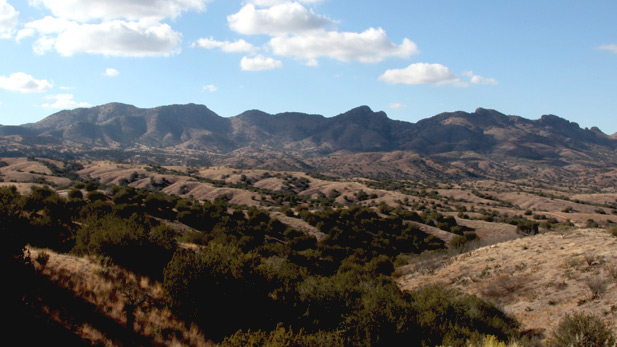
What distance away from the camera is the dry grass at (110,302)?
1137cm

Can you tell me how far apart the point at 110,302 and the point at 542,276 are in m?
20.6

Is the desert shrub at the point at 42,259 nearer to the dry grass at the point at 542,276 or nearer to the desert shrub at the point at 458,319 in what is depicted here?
the desert shrub at the point at 458,319

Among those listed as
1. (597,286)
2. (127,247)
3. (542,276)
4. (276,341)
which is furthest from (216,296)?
(542,276)

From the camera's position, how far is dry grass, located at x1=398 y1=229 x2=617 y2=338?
16.0m

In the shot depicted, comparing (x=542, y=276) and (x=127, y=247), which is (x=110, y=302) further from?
(x=542, y=276)

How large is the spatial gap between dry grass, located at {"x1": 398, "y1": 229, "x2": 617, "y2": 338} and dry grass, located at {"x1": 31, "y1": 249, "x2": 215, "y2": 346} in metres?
13.8

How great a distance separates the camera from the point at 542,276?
20391mm

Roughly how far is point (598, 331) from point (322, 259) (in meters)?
25.1

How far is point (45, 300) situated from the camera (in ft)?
38.1

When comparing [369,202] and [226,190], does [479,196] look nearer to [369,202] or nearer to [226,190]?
[369,202]

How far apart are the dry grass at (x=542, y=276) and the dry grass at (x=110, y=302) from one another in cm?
1383

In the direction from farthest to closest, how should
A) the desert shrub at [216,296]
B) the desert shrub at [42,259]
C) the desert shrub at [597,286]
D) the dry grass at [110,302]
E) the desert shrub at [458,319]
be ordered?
the desert shrub at [597,286]
the desert shrub at [216,296]
the desert shrub at [42,259]
the desert shrub at [458,319]
the dry grass at [110,302]

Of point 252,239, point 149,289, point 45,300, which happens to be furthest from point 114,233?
point 252,239

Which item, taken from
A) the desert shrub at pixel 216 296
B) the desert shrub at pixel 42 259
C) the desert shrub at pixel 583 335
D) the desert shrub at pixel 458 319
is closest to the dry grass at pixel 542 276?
the desert shrub at pixel 458 319
